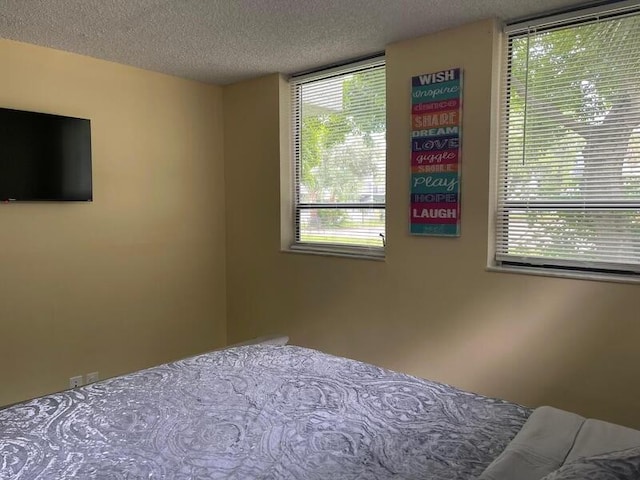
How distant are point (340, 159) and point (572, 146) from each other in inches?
58.8

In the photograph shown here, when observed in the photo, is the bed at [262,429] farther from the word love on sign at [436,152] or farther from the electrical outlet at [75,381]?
the electrical outlet at [75,381]

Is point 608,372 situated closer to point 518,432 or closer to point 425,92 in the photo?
point 518,432

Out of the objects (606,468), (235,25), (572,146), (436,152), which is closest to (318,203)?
(436,152)

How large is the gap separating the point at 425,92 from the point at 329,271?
135 cm

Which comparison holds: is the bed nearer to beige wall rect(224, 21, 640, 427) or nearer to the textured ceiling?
beige wall rect(224, 21, 640, 427)

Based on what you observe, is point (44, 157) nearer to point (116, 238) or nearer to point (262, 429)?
point (116, 238)

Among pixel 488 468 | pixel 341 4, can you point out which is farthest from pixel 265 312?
pixel 488 468

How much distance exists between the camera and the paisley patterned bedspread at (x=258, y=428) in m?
1.27

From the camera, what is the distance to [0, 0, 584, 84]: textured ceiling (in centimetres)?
232

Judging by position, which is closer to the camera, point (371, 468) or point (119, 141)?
point (371, 468)

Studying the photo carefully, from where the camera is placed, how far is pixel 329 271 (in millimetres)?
3311

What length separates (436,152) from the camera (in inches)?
107

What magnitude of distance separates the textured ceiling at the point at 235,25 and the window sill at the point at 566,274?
133 centimetres

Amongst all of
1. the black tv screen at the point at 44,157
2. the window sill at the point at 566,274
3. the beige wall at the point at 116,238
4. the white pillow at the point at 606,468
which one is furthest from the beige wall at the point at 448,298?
the white pillow at the point at 606,468
